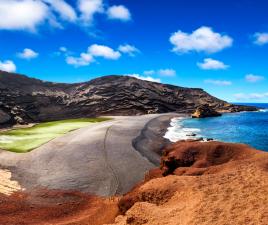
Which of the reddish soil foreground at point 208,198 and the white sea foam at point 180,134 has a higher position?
the reddish soil foreground at point 208,198

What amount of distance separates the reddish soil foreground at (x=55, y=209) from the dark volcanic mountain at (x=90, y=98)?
208 ft

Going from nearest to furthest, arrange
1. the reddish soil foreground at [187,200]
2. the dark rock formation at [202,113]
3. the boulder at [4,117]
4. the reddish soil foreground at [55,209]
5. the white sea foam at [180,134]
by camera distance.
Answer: the reddish soil foreground at [187,200], the reddish soil foreground at [55,209], the white sea foam at [180,134], the boulder at [4,117], the dark rock formation at [202,113]

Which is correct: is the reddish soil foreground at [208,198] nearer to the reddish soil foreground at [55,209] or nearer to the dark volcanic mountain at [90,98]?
the reddish soil foreground at [55,209]

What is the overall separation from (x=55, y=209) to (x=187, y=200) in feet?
40.3

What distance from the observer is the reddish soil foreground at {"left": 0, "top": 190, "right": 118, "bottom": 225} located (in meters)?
19.5

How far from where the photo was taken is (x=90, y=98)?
119 metres

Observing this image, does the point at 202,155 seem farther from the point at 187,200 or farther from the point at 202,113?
the point at 202,113

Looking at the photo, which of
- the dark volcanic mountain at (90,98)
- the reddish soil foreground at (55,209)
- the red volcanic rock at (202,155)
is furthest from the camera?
the dark volcanic mountain at (90,98)

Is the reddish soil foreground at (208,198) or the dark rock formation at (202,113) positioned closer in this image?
the reddish soil foreground at (208,198)

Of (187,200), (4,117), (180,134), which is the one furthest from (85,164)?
(4,117)

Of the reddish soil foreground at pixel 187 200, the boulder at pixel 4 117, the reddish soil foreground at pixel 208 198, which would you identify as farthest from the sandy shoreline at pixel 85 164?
the boulder at pixel 4 117

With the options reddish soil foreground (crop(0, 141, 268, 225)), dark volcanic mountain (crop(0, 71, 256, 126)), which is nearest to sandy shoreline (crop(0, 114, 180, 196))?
reddish soil foreground (crop(0, 141, 268, 225))

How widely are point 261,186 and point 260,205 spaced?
154 cm

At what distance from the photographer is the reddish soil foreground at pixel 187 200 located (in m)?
11.4
